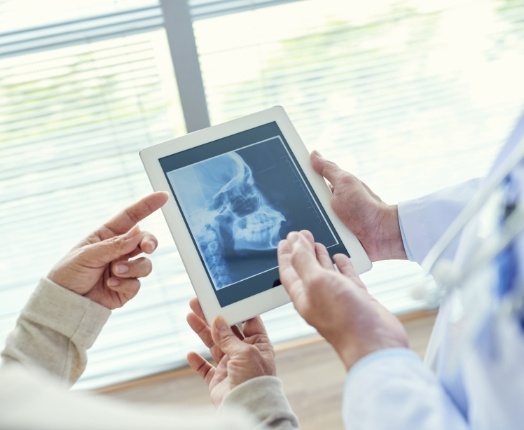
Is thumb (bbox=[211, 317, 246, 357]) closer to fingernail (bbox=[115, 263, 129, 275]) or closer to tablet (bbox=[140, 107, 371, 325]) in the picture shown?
tablet (bbox=[140, 107, 371, 325])

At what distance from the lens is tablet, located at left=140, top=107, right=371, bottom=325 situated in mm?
944

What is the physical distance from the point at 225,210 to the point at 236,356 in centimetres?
24

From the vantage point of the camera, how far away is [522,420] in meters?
0.59

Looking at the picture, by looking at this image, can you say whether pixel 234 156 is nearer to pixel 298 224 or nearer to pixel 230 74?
pixel 298 224

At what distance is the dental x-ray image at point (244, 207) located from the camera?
0.97 meters

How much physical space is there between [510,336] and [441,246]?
0.15 m

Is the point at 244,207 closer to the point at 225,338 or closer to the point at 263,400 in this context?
the point at 225,338

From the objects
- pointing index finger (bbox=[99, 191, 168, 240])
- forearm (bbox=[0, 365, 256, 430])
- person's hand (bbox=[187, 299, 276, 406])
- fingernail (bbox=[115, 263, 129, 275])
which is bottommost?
person's hand (bbox=[187, 299, 276, 406])

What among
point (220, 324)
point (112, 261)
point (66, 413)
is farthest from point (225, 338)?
point (66, 413)

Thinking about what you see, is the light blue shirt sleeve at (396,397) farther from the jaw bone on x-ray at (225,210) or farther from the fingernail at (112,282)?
the fingernail at (112,282)

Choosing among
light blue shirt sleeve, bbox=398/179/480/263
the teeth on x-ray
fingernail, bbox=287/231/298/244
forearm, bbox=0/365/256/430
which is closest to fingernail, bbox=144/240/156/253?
the teeth on x-ray

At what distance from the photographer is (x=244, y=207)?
3.36ft

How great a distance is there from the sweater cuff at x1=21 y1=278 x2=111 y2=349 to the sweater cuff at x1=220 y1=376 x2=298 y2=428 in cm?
28

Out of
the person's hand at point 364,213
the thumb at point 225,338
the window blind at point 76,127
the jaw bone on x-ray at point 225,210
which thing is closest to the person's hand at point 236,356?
the thumb at point 225,338
